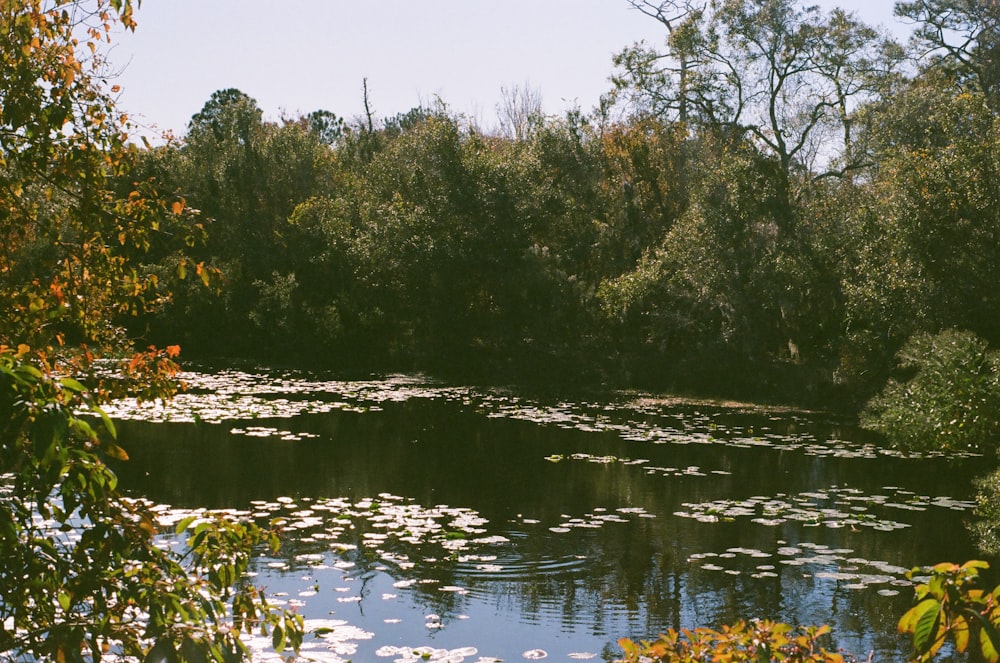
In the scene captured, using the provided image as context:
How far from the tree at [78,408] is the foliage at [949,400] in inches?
472

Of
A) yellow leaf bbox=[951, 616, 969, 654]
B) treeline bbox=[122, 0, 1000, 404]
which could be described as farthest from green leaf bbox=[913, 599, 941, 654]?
treeline bbox=[122, 0, 1000, 404]

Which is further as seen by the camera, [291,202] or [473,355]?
[291,202]

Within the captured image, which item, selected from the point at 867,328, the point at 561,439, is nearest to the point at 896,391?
the point at 561,439

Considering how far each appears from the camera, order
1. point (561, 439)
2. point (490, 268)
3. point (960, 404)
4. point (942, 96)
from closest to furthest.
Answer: point (960, 404) < point (561, 439) < point (942, 96) < point (490, 268)

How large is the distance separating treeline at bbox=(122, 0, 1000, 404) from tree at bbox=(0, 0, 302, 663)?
22.4m

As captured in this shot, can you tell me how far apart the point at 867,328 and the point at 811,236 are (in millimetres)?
4619

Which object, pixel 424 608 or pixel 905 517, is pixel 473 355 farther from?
pixel 424 608

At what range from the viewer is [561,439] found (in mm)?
20062

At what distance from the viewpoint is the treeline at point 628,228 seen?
29.0 metres

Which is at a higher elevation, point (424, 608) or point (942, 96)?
point (942, 96)

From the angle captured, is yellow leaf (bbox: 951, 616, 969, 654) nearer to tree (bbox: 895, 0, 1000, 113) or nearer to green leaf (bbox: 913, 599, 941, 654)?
green leaf (bbox: 913, 599, 941, 654)

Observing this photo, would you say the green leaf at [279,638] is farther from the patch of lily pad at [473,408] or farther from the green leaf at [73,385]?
the patch of lily pad at [473,408]

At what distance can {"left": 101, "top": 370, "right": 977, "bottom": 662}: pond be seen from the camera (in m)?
8.86

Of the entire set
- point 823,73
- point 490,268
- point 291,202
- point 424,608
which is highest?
point 823,73
